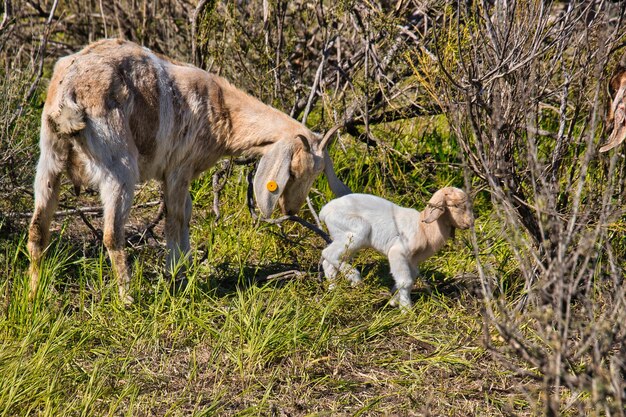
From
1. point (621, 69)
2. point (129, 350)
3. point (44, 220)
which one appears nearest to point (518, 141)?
point (621, 69)

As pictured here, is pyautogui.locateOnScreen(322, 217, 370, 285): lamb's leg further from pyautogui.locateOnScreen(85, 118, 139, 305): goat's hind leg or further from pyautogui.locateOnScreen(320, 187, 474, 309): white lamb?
pyautogui.locateOnScreen(85, 118, 139, 305): goat's hind leg

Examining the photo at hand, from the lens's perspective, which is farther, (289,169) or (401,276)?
(289,169)

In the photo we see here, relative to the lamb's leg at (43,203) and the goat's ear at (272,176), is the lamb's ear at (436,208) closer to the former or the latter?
the goat's ear at (272,176)

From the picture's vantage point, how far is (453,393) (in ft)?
15.2

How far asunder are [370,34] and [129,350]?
3331mm

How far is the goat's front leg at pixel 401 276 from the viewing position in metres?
5.53

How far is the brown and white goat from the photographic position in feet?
17.1

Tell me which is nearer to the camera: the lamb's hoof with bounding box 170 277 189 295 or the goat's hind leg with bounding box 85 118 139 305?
the goat's hind leg with bounding box 85 118 139 305

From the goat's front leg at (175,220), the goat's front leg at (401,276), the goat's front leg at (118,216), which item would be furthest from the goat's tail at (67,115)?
the goat's front leg at (401,276)

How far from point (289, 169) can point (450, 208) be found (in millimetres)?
1115

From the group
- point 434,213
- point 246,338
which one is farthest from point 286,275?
point 434,213

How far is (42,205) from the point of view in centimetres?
538

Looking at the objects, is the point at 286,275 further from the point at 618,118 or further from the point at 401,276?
the point at 618,118

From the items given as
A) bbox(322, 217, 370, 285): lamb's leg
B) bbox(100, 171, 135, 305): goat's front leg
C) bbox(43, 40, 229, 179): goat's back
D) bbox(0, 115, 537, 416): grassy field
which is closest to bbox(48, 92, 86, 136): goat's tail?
bbox(43, 40, 229, 179): goat's back
